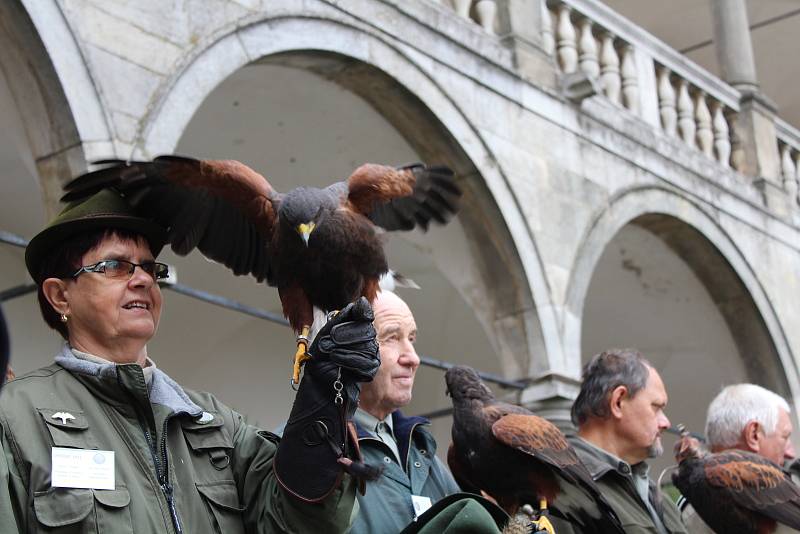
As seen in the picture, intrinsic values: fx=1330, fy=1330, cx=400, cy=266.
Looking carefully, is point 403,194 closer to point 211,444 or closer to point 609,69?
point 211,444

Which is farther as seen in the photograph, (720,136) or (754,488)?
(720,136)

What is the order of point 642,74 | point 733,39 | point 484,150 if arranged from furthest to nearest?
point 733,39
point 642,74
point 484,150

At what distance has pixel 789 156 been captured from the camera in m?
11.3

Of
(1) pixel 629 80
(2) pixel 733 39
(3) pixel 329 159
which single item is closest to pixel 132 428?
(3) pixel 329 159

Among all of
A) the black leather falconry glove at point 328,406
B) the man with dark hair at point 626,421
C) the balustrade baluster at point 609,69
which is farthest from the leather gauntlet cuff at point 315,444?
the balustrade baluster at point 609,69

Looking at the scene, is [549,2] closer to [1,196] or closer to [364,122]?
[364,122]

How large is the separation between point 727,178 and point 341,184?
713cm

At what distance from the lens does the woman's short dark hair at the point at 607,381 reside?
415 centimetres

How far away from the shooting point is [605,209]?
8695 millimetres

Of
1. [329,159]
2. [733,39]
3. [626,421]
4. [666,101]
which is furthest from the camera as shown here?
[733,39]

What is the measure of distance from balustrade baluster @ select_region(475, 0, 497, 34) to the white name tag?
20.3 feet

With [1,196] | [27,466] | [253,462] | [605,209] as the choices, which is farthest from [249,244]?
[605,209]

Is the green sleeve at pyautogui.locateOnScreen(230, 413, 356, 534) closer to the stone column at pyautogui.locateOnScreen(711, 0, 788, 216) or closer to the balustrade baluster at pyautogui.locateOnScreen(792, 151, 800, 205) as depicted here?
the stone column at pyautogui.locateOnScreen(711, 0, 788, 216)

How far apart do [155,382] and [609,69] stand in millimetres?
7146
